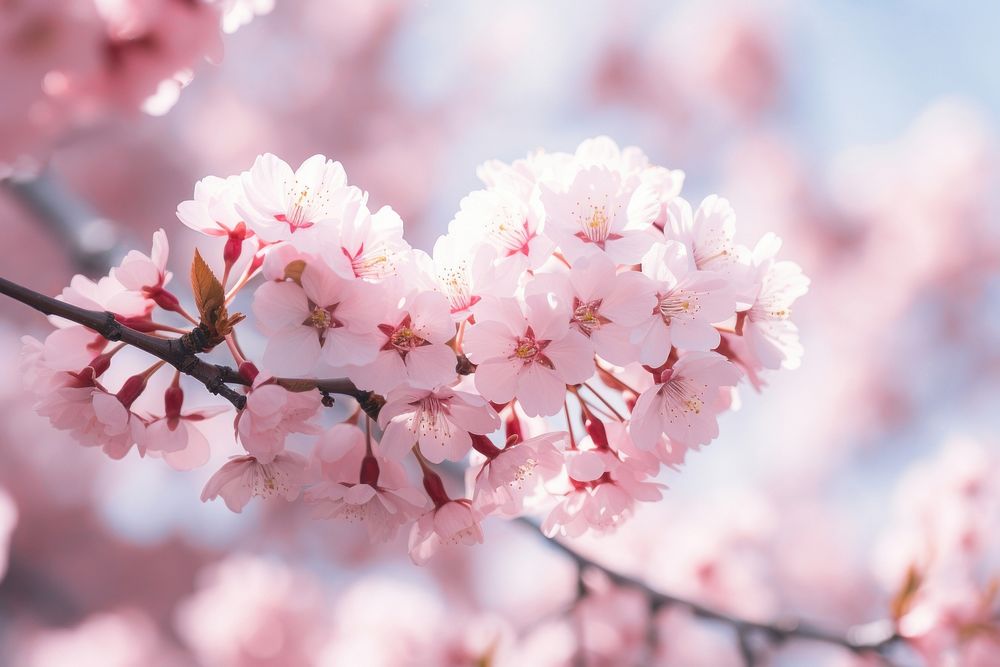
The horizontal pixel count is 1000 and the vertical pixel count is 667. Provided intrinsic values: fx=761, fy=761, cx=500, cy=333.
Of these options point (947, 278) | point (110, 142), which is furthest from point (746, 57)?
point (110, 142)

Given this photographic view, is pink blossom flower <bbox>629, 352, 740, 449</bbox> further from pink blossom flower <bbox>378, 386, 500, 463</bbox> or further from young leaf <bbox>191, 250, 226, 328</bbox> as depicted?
young leaf <bbox>191, 250, 226, 328</bbox>

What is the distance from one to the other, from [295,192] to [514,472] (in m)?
0.32

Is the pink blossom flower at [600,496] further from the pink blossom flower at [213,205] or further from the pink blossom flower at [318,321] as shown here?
the pink blossom flower at [213,205]

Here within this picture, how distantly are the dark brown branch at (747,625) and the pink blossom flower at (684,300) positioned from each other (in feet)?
1.84

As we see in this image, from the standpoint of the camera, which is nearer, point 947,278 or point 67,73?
point 67,73

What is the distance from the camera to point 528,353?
63 centimetres

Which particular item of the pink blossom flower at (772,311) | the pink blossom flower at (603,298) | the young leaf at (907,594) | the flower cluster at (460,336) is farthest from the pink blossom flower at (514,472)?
the young leaf at (907,594)

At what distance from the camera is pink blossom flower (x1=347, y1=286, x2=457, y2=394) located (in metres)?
0.61

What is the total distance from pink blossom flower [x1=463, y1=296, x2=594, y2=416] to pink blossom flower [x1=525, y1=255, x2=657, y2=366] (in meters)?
0.01

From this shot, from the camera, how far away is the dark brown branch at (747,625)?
1206 mm

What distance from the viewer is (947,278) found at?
4711 mm

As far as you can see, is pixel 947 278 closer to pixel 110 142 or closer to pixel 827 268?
pixel 827 268

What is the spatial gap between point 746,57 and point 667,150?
849mm

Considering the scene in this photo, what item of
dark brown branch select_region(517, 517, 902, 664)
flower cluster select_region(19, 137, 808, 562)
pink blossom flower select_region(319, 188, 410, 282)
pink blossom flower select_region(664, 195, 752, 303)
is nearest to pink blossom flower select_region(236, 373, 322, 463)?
flower cluster select_region(19, 137, 808, 562)
